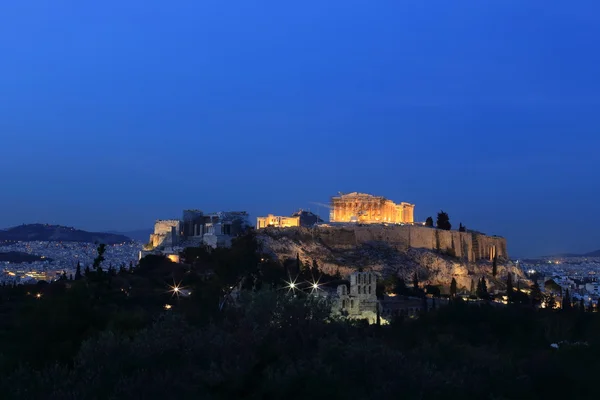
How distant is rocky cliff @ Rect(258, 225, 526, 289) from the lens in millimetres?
57366

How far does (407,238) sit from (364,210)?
7595 millimetres

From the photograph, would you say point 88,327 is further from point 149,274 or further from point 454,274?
point 454,274

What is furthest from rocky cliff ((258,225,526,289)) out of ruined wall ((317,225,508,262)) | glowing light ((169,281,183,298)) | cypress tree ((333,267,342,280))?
glowing light ((169,281,183,298))

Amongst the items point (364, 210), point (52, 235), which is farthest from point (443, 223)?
point (52, 235)

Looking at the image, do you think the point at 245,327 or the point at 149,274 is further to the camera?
the point at 149,274

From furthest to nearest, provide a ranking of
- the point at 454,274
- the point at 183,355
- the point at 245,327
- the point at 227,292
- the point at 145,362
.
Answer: the point at 454,274, the point at 227,292, the point at 245,327, the point at 183,355, the point at 145,362

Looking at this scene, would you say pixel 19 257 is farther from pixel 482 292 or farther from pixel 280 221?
pixel 482 292

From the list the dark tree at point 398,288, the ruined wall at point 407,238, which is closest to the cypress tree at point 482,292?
the dark tree at point 398,288

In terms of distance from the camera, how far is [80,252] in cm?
10888

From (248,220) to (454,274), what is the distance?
2045cm

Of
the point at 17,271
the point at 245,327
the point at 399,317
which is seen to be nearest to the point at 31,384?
the point at 245,327

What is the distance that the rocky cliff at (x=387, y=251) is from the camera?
5737cm

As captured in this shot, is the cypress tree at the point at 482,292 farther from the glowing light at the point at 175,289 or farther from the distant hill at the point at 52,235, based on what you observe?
the distant hill at the point at 52,235

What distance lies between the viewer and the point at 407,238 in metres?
65.6
